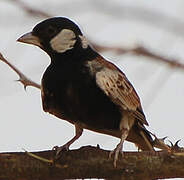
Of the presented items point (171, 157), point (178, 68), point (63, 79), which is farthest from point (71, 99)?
point (178, 68)

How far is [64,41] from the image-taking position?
344 centimetres

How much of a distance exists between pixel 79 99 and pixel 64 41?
0.48 meters

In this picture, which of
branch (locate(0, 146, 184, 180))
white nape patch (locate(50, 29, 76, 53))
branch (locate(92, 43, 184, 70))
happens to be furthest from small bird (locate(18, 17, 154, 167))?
branch (locate(92, 43, 184, 70))

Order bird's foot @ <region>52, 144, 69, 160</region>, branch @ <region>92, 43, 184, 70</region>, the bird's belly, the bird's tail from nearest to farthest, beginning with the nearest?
branch @ <region>92, 43, 184, 70</region>
bird's foot @ <region>52, 144, 69, 160</region>
the bird's belly
the bird's tail

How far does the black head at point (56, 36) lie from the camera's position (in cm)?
344

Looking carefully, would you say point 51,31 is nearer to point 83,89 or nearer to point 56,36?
point 56,36

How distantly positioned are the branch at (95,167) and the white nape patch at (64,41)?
0.89 m

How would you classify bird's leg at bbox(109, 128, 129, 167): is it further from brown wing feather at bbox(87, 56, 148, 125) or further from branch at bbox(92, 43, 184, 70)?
branch at bbox(92, 43, 184, 70)

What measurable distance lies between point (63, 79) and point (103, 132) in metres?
0.46

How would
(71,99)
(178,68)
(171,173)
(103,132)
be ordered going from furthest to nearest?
(103,132) → (71,99) → (171,173) → (178,68)

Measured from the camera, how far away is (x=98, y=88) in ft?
10.4

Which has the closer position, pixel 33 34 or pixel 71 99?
pixel 71 99

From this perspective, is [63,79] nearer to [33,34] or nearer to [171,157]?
[33,34]

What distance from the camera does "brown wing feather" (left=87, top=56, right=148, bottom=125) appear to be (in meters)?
3.20
